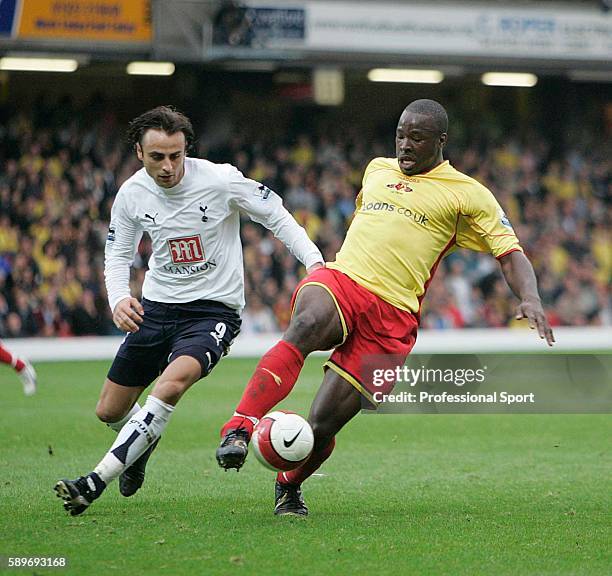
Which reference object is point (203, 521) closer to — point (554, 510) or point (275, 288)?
point (554, 510)

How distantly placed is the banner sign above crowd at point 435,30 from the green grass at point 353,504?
41.9ft

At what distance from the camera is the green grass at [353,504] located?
5.51 m

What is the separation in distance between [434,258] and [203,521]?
206 centimetres

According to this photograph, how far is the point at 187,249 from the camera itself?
697 cm

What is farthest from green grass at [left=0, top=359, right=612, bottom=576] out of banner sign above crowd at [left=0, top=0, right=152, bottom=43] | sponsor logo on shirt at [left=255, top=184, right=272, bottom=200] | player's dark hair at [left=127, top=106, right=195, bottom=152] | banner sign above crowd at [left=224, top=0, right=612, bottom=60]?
banner sign above crowd at [left=224, top=0, right=612, bottom=60]

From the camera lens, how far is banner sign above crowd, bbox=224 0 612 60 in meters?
23.1

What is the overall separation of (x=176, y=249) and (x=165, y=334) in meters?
0.52

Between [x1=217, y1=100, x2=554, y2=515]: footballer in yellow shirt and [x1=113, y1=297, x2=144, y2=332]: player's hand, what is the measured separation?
2.88 ft

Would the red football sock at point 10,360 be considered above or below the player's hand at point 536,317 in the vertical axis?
below

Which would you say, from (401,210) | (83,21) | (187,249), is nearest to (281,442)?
(187,249)

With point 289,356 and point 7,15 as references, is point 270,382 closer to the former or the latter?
Result: point 289,356

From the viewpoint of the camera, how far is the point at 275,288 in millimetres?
22125

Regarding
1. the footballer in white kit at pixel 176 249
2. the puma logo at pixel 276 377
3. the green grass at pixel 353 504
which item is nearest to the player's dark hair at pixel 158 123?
the footballer in white kit at pixel 176 249

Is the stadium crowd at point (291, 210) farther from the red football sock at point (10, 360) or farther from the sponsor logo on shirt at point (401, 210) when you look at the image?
the sponsor logo on shirt at point (401, 210)
